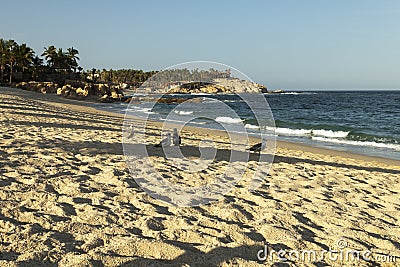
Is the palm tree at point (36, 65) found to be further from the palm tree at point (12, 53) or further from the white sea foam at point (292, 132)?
the white sea foam at point (292, 132)

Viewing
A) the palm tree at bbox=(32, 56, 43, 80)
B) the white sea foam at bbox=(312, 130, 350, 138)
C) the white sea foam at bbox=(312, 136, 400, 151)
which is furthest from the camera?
A: the palm tree at bbox=(32, 56, 43, 80)

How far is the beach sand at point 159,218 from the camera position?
3113mm

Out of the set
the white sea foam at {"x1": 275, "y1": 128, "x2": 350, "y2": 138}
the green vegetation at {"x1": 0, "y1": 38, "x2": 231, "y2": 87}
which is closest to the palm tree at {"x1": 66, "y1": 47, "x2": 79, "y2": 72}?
the green vegetation at {"x1": 0, "y1": 38, "x2": 231, "y2": 87}

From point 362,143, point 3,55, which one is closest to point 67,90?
point 3,55

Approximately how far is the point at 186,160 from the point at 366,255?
15.6 ft

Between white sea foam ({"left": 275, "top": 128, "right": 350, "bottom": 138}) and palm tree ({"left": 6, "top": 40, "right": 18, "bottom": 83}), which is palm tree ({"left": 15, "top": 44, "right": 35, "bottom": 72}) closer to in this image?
palm tree ({"left": 6, "top": 40, "right": 18, "bottom": 83})

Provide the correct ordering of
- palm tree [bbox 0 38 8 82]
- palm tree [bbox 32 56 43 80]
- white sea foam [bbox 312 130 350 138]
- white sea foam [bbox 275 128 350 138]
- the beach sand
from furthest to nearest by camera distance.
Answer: palm tree [bbox 32 56 43 80] < palm tree [bbox 0 38 8 82] < white sea foam [bbox 275 128 350 138] < white sea foam [bbox 312 130 350 138] < the beach sand

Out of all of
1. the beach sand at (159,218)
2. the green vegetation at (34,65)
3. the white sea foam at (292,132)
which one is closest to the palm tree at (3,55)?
the green vegetation at (34,65)

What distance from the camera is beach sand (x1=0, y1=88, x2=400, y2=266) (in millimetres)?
3113

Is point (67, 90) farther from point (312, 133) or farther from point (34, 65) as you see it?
point (312, 133)

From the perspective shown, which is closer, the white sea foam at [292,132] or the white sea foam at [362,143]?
the white sea foam at [362,143]

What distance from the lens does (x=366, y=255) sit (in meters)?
3.53

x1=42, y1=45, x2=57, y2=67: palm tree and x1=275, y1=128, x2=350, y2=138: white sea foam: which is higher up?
x1=42, y1=45, x2=57, y2=67: palm tree

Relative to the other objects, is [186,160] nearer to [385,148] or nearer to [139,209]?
[139,209]
